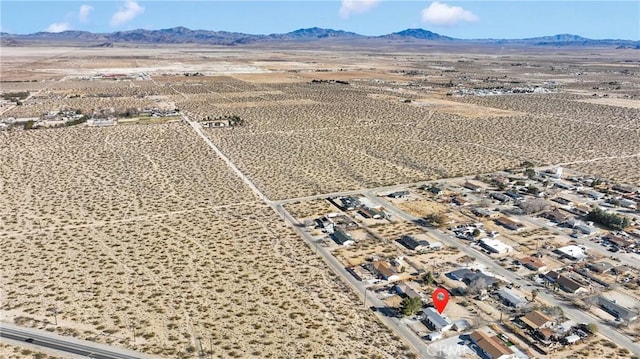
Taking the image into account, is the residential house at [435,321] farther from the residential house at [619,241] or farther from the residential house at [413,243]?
the residential house at [619,241]

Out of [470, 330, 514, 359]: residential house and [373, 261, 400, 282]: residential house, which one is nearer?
[470, 330, 514, 359]: residential house

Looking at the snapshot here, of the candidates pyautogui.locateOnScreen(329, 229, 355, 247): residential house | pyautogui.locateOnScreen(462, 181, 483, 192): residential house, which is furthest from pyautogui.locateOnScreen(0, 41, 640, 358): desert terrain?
pyautogui.locateOnScreen(462, 181, 483, 192): residential house

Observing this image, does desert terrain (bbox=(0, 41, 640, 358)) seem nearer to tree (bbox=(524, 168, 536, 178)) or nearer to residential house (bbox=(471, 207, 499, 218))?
tree (bbox=(524, 168, 536, 178))

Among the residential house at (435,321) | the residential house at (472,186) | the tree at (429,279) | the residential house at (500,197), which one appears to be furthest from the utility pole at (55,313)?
the residential house at (472,186)

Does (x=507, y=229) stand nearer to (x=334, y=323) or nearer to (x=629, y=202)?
(x=629, y=202)

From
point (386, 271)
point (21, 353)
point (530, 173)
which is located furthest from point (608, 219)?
point (21, 353)

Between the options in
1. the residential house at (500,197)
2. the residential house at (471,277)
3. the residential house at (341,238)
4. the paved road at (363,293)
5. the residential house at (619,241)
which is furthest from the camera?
the residential house at (500,197)
